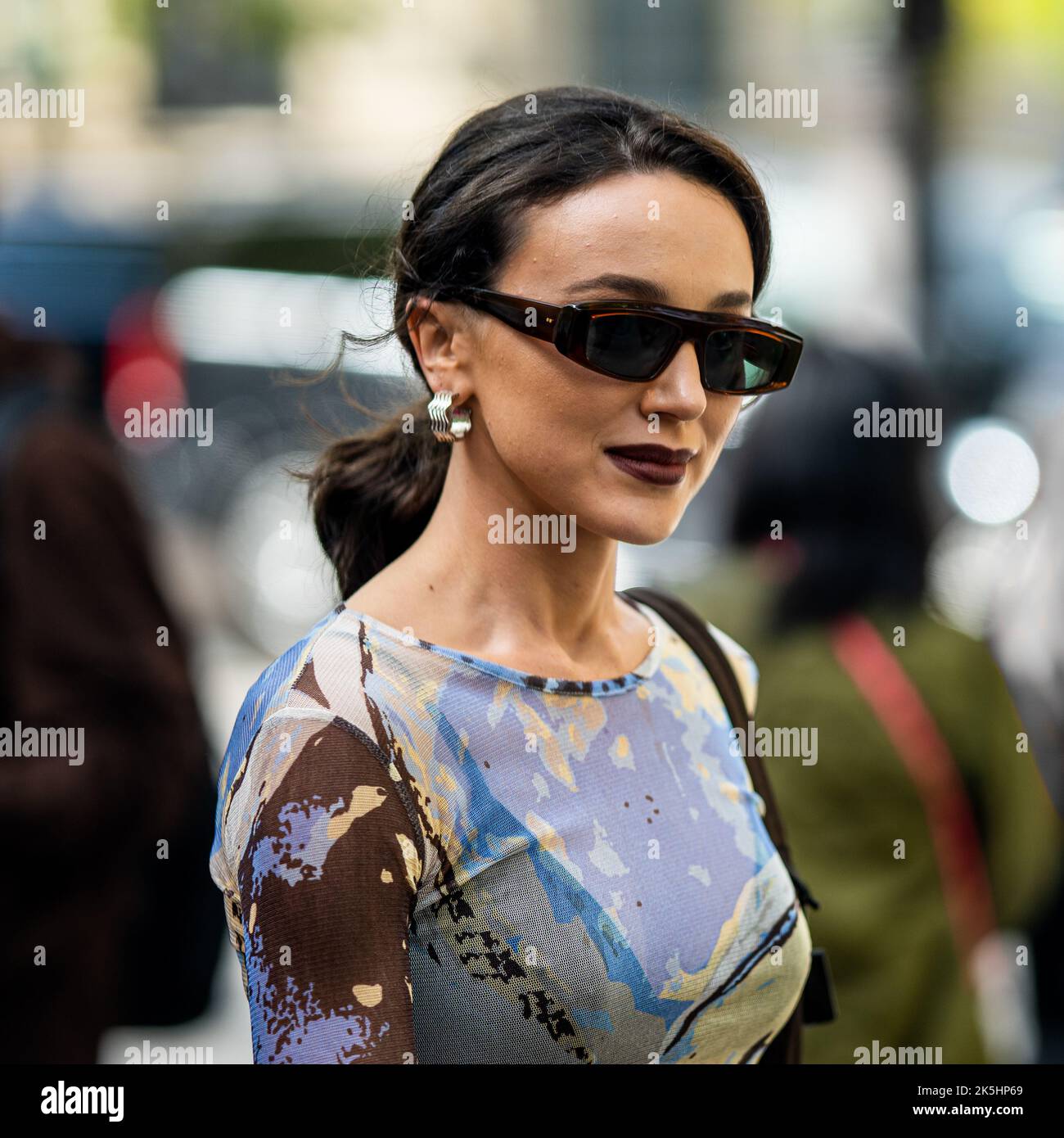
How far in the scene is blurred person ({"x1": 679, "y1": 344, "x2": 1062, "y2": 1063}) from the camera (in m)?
3.01

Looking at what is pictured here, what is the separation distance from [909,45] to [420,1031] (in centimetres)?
526

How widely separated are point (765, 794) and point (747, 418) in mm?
2046

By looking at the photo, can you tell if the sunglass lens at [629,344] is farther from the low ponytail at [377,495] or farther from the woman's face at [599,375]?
the low ponytail at [377,495]

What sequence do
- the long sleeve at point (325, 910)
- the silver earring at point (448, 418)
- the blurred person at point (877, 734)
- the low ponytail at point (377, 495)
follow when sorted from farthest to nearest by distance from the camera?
the blurred person at point (877, 734), the low ponytail at point (377, 495), the silver earring at point (448, 418), the long sleeve at point (325, 910)

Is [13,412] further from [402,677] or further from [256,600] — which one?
[256,600]

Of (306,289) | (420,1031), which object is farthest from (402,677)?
(306,289)

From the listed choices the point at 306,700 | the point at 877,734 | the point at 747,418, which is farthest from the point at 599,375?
the point at 747,418

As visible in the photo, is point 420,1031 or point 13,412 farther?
point 13,412

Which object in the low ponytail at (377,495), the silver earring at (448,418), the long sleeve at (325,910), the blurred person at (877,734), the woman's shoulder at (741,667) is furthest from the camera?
the blurred person at (877,734)

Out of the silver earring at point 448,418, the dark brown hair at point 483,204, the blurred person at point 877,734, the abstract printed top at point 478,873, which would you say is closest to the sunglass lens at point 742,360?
the dark brown hair at point 483,204

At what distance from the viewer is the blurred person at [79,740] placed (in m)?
3.08

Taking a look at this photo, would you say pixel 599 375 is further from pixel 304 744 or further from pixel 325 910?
pixel 325 910

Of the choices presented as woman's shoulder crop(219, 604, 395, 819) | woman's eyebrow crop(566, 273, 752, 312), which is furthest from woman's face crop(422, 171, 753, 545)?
woman's shoulder crop(219, 604, 395, 819)
